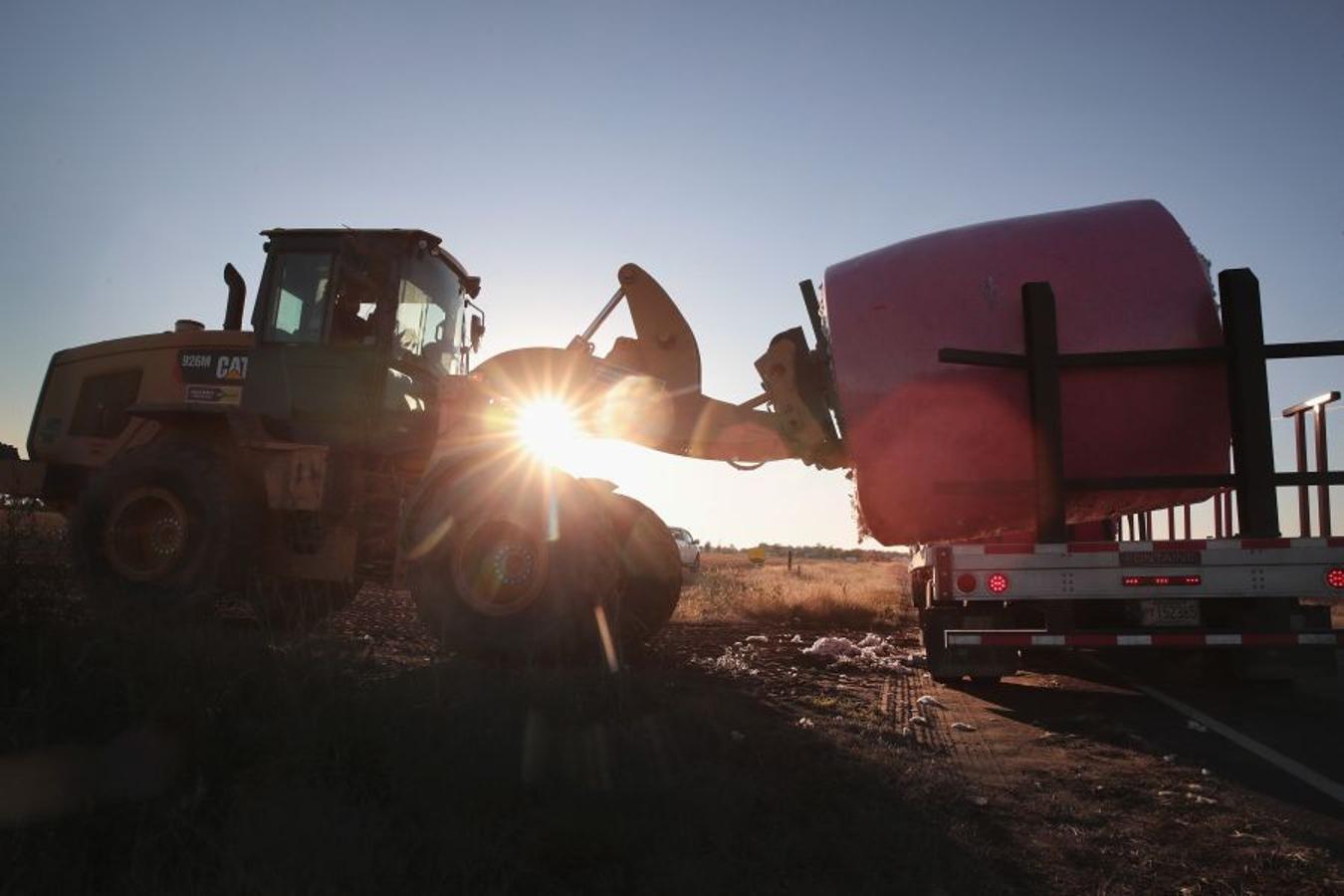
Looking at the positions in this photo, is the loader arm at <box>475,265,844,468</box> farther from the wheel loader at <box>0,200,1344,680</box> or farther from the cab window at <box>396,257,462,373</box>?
the cab window at <box>396,257,462,373</box>

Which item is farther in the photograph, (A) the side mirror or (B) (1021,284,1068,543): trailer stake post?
(A) the side mirror

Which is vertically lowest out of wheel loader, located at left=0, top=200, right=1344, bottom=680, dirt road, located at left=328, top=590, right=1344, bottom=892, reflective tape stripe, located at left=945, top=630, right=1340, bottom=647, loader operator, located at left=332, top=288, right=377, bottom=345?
dirt road, located at left=328, top=590, right=1344, bottom=892

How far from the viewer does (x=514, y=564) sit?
6336 mm

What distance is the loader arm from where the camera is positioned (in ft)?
23.6

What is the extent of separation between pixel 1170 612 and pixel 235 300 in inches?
321

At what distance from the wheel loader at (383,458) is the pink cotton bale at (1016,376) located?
2.04 ft

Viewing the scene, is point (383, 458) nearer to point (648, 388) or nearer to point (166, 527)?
point (166, 527)

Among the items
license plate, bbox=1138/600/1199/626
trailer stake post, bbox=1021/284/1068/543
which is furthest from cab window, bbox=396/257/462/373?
license plate, bbox=1138/600/1199/626

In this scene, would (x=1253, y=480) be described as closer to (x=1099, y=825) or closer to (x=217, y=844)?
(x=1099, y=825)

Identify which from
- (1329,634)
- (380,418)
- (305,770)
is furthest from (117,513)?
(1329,634)

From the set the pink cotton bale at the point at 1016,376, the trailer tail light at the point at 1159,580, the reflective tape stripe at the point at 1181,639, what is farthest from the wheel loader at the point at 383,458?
the trailer tail light at the point at 1159,580

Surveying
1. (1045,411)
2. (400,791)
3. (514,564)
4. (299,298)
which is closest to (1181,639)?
(1045,411)

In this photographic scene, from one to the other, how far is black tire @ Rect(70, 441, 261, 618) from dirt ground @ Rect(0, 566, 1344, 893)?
172 cm

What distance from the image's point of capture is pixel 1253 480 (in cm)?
618
